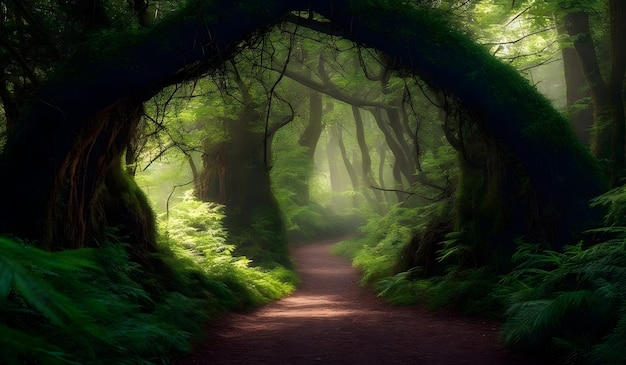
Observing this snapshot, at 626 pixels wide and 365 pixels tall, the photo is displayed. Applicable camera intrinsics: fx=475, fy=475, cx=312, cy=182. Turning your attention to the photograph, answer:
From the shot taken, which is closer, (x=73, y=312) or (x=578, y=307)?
(x=73, y=312)

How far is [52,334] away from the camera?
3.36 metres

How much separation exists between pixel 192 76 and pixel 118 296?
140 inches

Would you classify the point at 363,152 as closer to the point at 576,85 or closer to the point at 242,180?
the point at 242,180

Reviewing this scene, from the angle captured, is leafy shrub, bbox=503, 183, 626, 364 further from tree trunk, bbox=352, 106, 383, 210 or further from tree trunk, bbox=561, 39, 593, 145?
tree trunk, bbox=352, 106, 383, 210

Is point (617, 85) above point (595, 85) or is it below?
below

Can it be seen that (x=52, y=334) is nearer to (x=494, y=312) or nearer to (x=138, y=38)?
(x=138, y=38)

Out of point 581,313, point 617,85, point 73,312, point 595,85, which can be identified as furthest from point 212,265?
point 595,85

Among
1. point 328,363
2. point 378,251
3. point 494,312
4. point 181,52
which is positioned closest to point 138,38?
point 181,52

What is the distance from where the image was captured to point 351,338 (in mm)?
6789

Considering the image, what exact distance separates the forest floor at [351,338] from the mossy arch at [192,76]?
228cm

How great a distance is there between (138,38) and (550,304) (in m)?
6.02

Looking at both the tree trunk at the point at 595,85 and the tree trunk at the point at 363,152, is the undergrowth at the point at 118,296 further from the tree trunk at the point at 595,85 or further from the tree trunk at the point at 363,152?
the tree trunk at the point at 363,152

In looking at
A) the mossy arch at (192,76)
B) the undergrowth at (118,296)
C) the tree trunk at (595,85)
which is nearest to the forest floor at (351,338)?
the undergrowth at (118,296)

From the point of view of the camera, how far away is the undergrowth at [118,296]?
1.66 m
